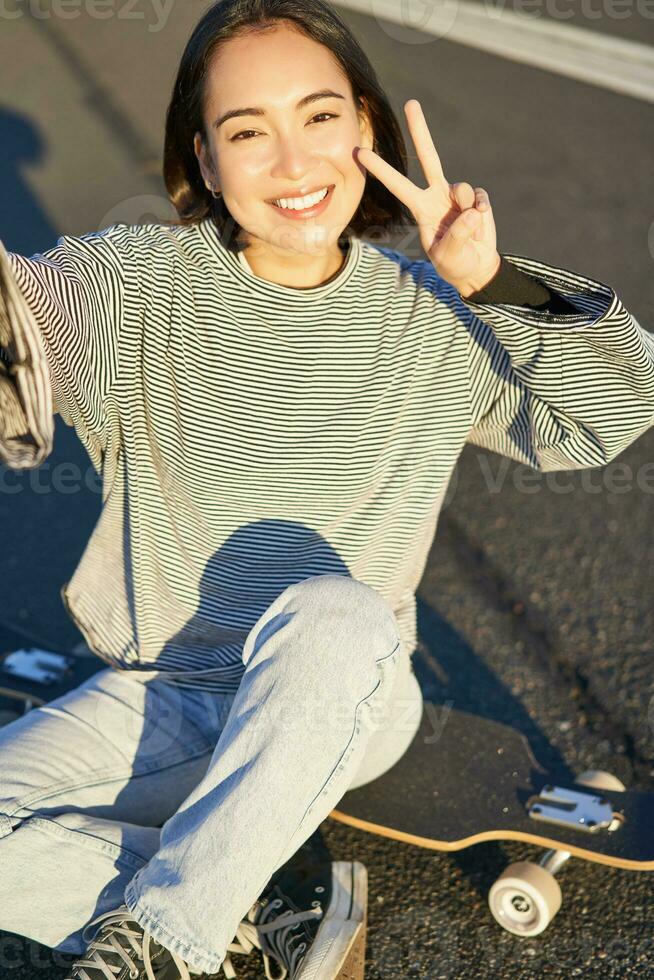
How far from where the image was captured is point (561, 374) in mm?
2082

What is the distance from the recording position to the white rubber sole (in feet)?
6.77

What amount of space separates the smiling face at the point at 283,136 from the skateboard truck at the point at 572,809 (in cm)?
131

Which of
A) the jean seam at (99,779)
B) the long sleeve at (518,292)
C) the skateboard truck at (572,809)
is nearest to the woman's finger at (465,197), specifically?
the long sleeve at (518,292)

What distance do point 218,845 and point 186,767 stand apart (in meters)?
0.45

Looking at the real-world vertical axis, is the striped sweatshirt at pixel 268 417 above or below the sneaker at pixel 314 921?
above

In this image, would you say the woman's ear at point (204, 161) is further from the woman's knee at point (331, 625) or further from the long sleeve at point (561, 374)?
the woman's knee at point (331, 625)

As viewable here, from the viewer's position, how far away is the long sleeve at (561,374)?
200 centimetres

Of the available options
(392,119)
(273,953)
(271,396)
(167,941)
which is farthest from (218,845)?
(392,119)

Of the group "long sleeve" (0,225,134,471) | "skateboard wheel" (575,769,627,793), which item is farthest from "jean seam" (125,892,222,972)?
"skateboard wheel" (575,769,627,793)

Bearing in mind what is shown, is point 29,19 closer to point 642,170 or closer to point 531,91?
point 531,91

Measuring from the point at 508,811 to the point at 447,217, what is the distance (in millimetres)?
1320

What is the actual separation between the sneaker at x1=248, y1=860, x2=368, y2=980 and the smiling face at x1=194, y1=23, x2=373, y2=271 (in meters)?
1.27

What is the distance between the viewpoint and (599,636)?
3148mm

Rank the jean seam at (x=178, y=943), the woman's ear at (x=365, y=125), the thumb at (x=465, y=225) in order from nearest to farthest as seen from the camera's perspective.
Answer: the jean seam at (x=178, y=943)
the thumb at (x=465, y=225)
the woman's ear at (x=365, y=125)
